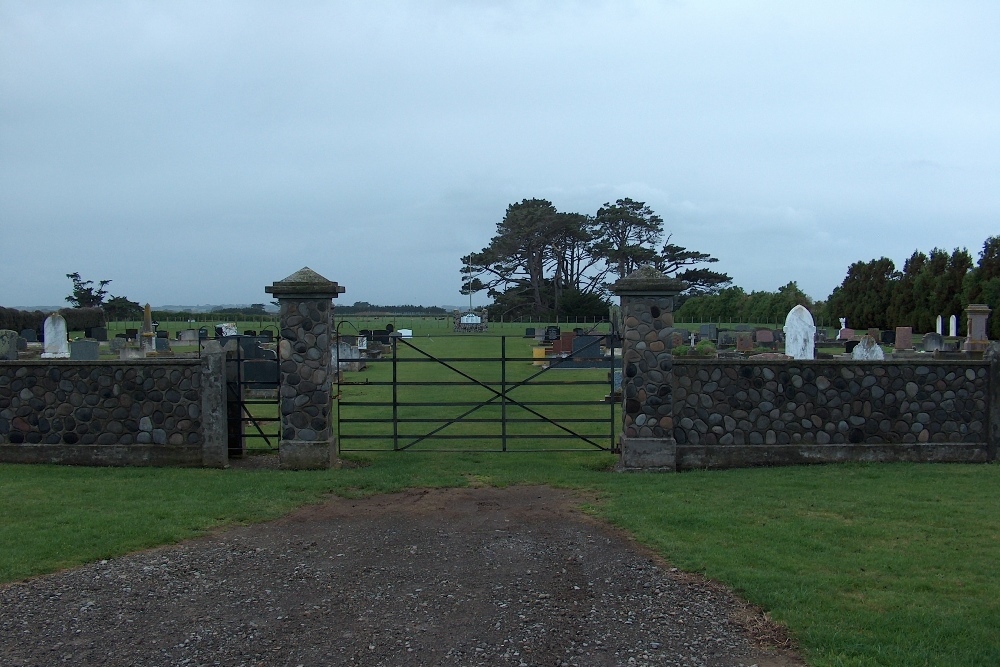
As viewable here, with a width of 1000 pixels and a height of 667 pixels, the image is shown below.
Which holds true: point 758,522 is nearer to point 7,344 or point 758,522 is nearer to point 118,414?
point 118,414

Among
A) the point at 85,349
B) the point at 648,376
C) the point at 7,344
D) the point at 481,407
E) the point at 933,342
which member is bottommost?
the point at 481,407

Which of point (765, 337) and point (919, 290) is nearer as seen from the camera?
point (765, 337)

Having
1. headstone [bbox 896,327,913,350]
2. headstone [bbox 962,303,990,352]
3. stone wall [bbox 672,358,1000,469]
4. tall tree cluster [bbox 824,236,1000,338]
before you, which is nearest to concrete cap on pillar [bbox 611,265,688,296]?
stone wall [bbox 672,358,1000,469]

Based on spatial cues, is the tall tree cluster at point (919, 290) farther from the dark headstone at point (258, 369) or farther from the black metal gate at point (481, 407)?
the dark headstone at point (258, 369)

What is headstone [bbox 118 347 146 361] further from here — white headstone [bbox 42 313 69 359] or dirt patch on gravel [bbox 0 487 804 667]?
dirt patch on gravel [bbox 0 487 804 667]

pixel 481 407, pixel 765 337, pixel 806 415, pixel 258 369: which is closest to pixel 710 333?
pixel 765 337

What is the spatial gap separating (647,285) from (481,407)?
6.48 meters

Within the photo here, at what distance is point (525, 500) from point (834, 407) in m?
4.53

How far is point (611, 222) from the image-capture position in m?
67.9

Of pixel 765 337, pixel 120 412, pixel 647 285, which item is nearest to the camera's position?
pixel 647 285

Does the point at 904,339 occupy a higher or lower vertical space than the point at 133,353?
higher

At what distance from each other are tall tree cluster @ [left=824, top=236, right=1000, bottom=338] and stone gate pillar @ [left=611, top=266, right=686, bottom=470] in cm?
2848

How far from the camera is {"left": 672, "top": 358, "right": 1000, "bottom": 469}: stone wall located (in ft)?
32.1

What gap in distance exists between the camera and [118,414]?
9.91 m
